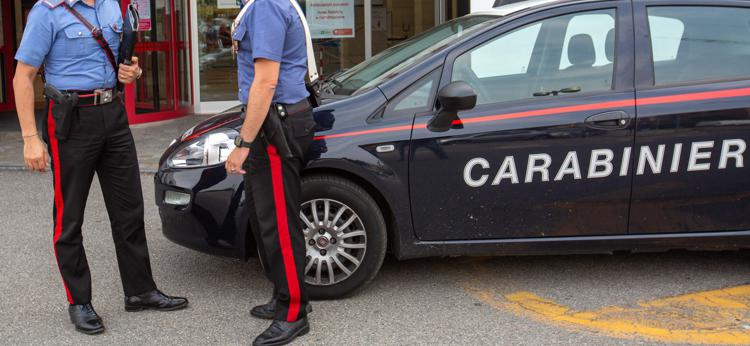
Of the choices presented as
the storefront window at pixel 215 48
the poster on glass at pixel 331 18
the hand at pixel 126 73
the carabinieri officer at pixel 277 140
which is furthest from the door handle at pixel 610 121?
the poster on glass at pixel 331 18

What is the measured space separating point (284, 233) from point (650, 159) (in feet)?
5.99

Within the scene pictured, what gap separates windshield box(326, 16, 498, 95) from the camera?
4.83 meters

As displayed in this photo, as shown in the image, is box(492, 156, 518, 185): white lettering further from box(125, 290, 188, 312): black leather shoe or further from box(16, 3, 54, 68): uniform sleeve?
box(16, 3, 54, 68): uniform sleeve

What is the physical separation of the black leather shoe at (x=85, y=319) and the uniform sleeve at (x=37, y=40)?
1.16 metres

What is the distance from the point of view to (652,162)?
4.57m

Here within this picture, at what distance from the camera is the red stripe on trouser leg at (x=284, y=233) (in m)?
4.05

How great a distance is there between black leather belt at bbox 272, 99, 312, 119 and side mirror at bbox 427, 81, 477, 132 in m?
0.70

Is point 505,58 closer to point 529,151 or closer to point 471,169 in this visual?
point 529,151

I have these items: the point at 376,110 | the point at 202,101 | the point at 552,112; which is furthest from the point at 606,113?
the point at 202,101

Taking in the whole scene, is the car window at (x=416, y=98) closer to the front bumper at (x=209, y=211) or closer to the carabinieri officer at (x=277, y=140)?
the carabinieri officer at (x=277, y=140)

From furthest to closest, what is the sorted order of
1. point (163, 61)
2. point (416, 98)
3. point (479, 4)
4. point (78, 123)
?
point (163, 61) → point (479, 4) → point (416, 98) → point (78, 123)

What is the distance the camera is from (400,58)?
5.07 metres

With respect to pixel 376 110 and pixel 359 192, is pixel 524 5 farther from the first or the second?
pixel 359 192

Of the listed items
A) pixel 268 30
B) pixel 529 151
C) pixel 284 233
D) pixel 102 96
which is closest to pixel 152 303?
pixel 284 233
